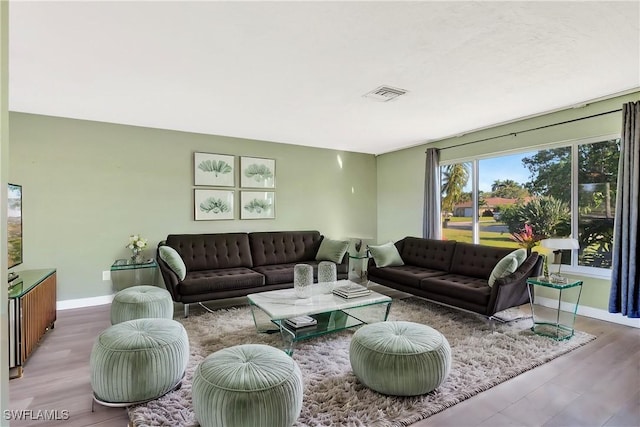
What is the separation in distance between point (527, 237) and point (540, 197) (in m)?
0.54

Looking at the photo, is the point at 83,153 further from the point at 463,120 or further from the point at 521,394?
the point at 521,394

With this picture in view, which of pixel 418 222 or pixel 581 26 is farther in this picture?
pixel 418 222

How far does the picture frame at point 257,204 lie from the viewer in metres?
5.15

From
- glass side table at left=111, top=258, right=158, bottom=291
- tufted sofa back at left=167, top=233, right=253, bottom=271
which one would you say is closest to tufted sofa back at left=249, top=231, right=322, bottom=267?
tufted sofa back at left=167, top=233, right=253, bottom=271

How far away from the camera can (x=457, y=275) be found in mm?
4078

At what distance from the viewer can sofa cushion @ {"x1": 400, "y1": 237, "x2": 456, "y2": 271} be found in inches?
172

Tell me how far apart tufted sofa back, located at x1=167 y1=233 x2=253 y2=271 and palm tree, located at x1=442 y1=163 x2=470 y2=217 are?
3.24m

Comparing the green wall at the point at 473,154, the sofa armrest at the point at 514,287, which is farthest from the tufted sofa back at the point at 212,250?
the sofa armrest at the point at 514,287

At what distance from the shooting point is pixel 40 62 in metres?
2.54

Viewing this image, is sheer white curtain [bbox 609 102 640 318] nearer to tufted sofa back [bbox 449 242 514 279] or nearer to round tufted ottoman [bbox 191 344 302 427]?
tufted sofa back [bbox 449 242 514 279]

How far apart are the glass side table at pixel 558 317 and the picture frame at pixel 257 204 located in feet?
12.0

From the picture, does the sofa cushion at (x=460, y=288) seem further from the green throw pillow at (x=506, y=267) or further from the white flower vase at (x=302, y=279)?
the white flower vase at (x=302, y=279)

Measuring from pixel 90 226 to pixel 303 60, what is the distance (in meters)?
3.49

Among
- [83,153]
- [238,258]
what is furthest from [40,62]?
[238,258]
